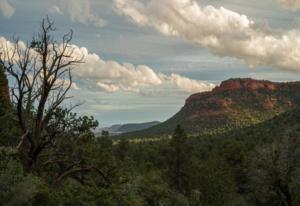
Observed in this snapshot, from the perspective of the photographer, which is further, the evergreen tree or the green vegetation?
the evergreen tree

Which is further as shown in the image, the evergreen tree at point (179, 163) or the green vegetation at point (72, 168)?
the evergreen tree at point (179, 163)

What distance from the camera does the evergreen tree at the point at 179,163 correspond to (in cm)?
6812

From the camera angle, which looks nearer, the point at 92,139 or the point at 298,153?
the point at 92,139

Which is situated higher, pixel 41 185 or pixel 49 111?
pixel 49 111

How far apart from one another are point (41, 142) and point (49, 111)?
1565 millimetres

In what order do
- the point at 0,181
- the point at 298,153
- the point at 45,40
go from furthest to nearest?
the point at 298,153 < the point at 45,40 < the point at 0,181

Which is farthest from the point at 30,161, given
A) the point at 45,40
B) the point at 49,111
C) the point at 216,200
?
the point at 216,200

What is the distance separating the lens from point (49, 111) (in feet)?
73.9

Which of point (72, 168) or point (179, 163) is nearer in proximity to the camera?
point (72, 168)

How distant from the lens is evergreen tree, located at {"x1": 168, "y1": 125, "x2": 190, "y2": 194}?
68125 mm

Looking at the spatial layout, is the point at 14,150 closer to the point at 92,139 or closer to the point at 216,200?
the point at 92,139

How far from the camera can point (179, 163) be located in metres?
69.5

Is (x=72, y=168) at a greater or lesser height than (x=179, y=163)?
greater

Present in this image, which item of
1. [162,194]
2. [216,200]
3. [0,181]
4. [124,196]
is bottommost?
[216,200]
